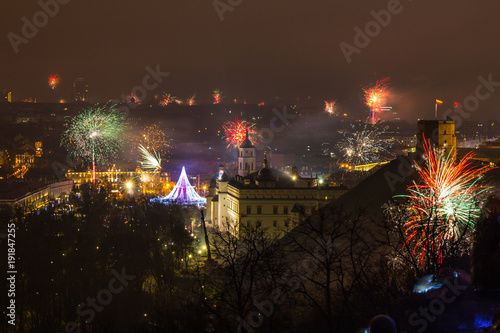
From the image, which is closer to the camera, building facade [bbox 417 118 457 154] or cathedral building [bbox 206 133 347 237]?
building facade [bbox 417 118 457 154]

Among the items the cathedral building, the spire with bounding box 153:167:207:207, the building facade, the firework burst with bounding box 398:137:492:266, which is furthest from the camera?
the spire with bounding box 153:167:207:207

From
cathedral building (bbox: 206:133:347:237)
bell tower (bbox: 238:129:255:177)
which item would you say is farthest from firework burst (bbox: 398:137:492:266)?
bell tower (bbox: 238:129:255:177)

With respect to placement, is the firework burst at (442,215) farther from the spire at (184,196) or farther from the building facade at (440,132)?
the spire at (184,196)

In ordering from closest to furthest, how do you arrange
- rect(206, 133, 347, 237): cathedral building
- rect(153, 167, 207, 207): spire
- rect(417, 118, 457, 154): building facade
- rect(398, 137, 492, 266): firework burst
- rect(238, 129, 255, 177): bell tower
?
rect(398, 137, 492, 266): firework burst
rect(417, 118, 457, 154): building facade
rect(206, 133, 347, 237): cathedral building
rect(153, 167, 207, 207): spire
rect(238, 129, 255, 177): bell tower

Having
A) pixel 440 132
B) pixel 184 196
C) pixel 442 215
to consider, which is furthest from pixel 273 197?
pixel 442 215

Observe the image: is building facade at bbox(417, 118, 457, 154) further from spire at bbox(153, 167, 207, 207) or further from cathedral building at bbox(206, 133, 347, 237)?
spire at bbox(153, 167, 207, 207)

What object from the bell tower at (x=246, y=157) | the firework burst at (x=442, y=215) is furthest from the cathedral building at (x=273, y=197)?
the firework burst at (x=442, y=215)

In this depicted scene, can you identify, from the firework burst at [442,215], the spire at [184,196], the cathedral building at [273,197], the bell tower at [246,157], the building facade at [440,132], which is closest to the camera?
the firework burst at [442,215]

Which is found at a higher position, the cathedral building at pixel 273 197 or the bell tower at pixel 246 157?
the bell tower at pixel 246 157

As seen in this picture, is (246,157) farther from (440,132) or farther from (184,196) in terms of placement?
(440,132)

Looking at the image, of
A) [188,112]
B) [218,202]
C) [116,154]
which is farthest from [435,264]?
[188,112]

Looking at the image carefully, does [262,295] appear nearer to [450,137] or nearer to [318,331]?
[318,331]

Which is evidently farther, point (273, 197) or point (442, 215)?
point (273, 197)
